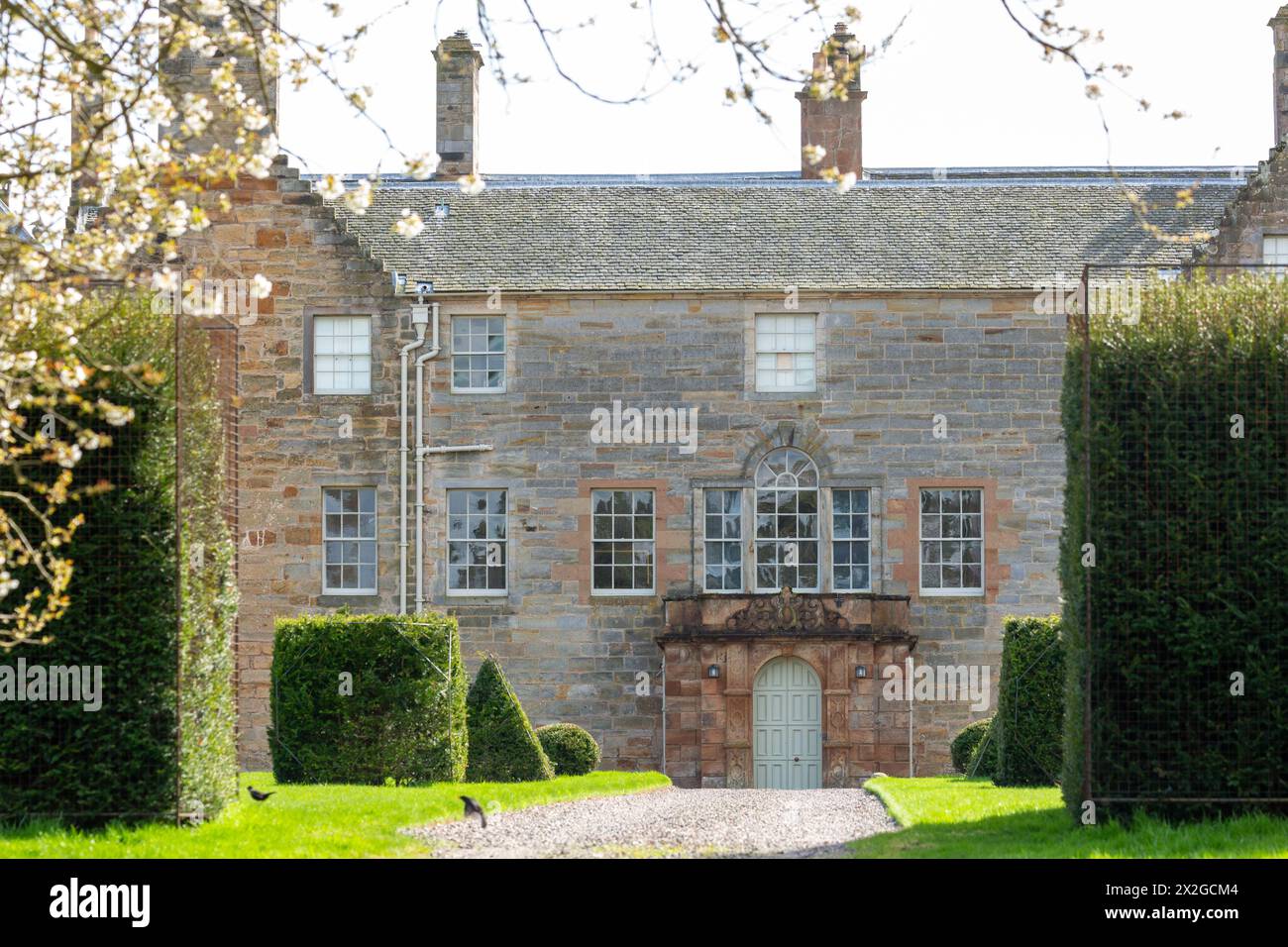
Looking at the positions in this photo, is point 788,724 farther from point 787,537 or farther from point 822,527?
point 822,527

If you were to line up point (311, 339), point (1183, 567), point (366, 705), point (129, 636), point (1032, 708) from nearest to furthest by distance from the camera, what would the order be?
point (1183, 567)
point (129, 636)
point (366, 705)
point (1032, 708)
point (311, 339)

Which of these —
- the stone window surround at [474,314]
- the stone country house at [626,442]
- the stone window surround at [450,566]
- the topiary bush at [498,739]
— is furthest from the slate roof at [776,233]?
the topiary bush at [498,739]

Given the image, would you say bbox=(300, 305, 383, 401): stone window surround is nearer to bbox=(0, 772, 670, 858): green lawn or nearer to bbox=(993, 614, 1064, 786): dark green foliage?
bbox=(0, 772, 670, 858): green lawn

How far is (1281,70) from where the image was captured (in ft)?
115

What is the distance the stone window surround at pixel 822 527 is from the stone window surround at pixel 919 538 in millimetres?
215

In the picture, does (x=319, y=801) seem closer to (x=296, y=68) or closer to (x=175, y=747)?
(x=175, y=747)

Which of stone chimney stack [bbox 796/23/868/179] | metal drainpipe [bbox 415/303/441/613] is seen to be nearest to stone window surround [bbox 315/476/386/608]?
metal drainpipe [bbox 415/303/441/613]

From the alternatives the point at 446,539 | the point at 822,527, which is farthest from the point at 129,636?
the point at 822,527

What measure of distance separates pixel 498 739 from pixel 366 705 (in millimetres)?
3016

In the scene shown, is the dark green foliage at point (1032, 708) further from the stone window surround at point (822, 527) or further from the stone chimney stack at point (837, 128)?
the stone chimney stack at point (837, 128)

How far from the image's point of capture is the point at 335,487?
29.7m

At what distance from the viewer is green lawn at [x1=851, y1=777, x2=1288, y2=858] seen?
13048 millimetres

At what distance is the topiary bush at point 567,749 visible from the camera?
2575 cm

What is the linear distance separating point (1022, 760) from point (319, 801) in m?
8.08
